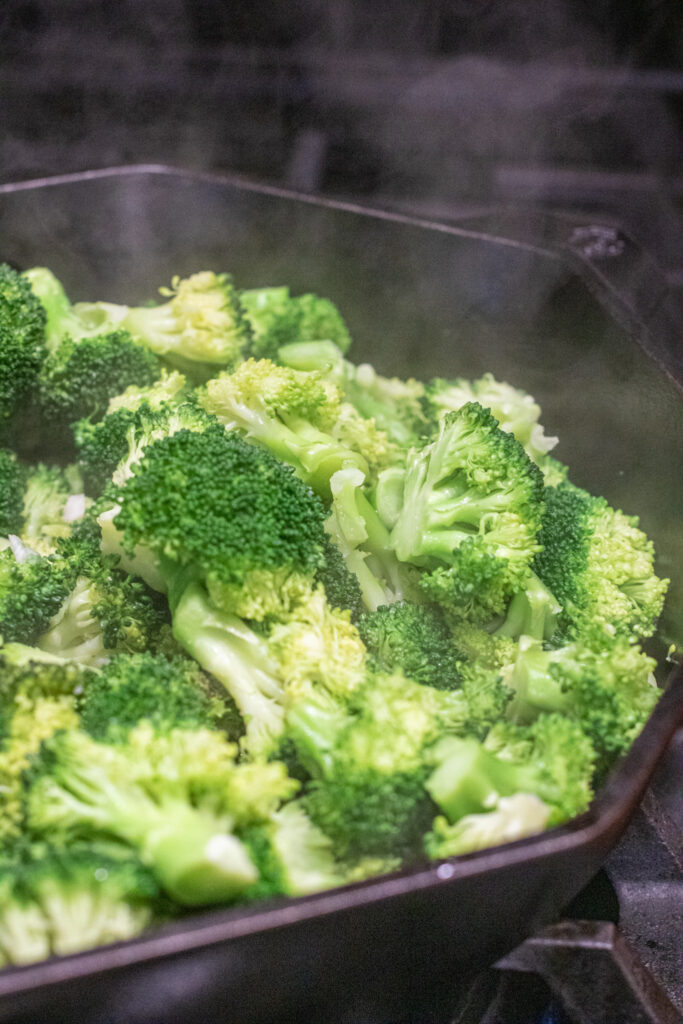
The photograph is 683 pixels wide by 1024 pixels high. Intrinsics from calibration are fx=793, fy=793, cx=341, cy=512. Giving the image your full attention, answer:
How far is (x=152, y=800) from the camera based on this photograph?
85 centimetres

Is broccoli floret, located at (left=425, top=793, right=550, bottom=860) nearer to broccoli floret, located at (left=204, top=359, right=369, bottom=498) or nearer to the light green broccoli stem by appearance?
the light green broccoli stem

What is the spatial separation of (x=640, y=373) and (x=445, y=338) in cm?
52

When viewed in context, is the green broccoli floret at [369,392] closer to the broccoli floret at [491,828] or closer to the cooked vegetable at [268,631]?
the cooked vegetable at [268,631]

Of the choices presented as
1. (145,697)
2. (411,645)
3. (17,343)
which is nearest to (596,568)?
(411,645)

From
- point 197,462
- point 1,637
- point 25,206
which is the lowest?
point 1,637

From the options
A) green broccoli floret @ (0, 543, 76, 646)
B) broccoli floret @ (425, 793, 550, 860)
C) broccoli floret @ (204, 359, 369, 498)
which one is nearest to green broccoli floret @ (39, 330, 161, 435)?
broccoli floret @ (204, 359, 369, 498)

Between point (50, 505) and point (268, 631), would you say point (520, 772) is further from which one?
A: point (50, 505)

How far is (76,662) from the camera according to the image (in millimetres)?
1110

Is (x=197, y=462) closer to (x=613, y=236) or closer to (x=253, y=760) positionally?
(x=253, y=760)

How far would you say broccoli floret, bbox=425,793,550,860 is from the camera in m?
0.85

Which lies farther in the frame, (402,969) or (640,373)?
(640,373)

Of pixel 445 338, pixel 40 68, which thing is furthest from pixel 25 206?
pixel 445 338

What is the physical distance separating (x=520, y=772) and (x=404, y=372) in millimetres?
1195

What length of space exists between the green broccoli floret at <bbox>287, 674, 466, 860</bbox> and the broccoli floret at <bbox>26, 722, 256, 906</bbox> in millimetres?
117
